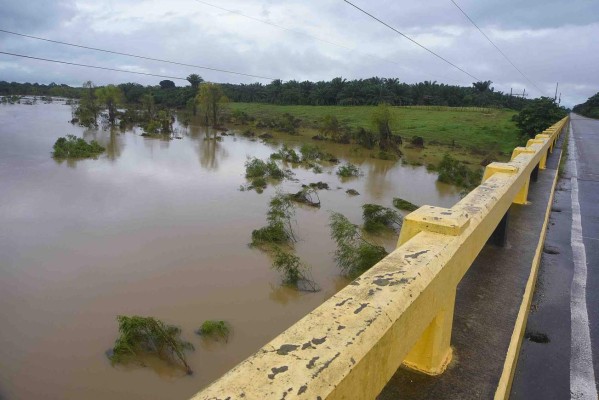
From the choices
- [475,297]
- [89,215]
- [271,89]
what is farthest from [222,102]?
[475,297]

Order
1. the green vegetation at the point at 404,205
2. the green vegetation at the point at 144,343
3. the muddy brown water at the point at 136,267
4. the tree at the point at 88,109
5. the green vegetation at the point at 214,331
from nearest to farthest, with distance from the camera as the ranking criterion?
the muddy brown water at the point at 136,267 < the green vegetation at the point at 144,343 < the green vegetation at the point at 214,331 < the green vegetation at the point at 404,205 < the tree at the point at 88,109

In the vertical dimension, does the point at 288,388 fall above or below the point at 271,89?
below

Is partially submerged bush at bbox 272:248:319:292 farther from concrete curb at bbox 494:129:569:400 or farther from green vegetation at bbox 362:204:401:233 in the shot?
concrete curb at bbox 494:129:569:400

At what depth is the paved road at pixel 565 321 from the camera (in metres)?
2.79

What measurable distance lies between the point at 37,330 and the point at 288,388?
9.20 m

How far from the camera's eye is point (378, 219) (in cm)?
1468

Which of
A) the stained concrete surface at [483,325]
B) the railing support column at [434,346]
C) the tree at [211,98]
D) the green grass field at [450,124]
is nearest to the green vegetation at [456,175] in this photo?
the green grass field at [450,124]

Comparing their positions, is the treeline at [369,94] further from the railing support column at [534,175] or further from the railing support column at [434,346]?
the railing support column at [434,346]

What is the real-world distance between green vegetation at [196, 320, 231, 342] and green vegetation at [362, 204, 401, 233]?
23.7 feet

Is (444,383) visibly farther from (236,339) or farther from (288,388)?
(236,339)

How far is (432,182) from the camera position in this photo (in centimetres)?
2369

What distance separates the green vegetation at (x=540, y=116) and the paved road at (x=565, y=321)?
2398 cm

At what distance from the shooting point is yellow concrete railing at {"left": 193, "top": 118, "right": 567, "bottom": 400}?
1.19 m

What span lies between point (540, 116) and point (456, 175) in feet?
30.4
